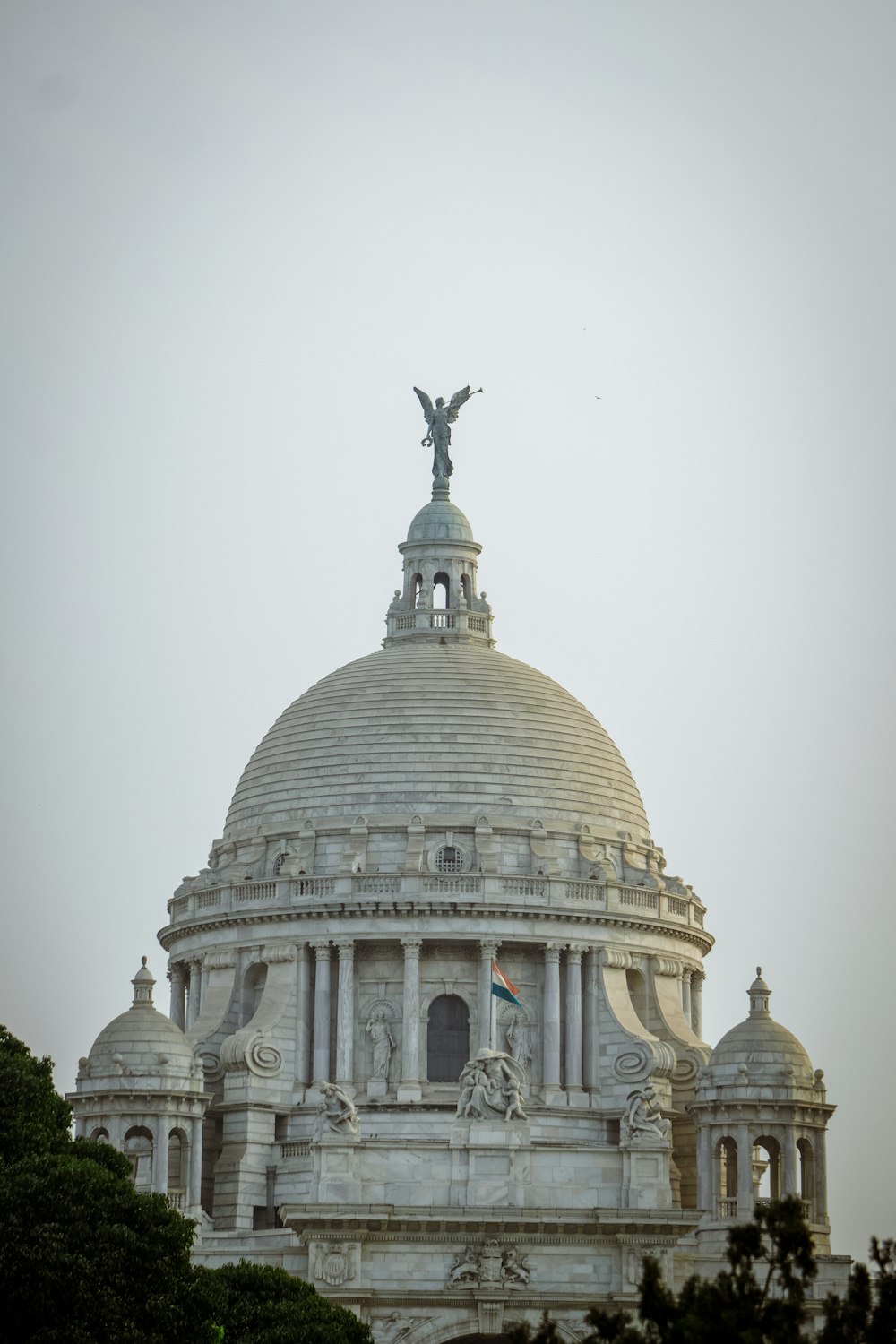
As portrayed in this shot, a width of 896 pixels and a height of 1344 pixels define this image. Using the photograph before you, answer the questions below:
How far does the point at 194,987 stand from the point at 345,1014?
7.07m

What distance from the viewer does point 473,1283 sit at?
80.8 m

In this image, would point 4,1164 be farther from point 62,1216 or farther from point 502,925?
point 502,925

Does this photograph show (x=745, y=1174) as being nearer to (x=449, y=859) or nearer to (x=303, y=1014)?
(x=449, y=859)

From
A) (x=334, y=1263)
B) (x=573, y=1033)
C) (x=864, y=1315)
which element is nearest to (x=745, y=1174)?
(x=573, y=1033)

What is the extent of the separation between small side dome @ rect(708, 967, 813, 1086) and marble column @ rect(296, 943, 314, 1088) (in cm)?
1208

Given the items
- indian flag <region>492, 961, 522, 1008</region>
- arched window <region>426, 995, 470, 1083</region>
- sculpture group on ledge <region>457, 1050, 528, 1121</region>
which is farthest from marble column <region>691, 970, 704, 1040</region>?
sculpture group on ledge <region>457, 1050, 528, 1121</region>

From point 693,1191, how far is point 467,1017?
27.1 ft

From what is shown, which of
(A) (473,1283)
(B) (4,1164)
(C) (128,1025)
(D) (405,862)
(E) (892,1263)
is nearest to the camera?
(E) (892,1263)

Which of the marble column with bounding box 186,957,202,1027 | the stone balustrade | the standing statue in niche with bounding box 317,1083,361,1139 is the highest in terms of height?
the stone balustrade

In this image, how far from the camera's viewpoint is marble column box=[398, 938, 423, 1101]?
318ft

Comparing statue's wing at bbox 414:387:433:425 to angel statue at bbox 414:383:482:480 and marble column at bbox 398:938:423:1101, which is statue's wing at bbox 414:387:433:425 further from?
marble column at bbox 398:938:423:1101

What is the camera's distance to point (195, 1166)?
91.8 meters

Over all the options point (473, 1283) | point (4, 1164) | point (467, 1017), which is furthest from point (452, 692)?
point (4, 1164)

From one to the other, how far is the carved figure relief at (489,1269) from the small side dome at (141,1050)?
46.8 ft
